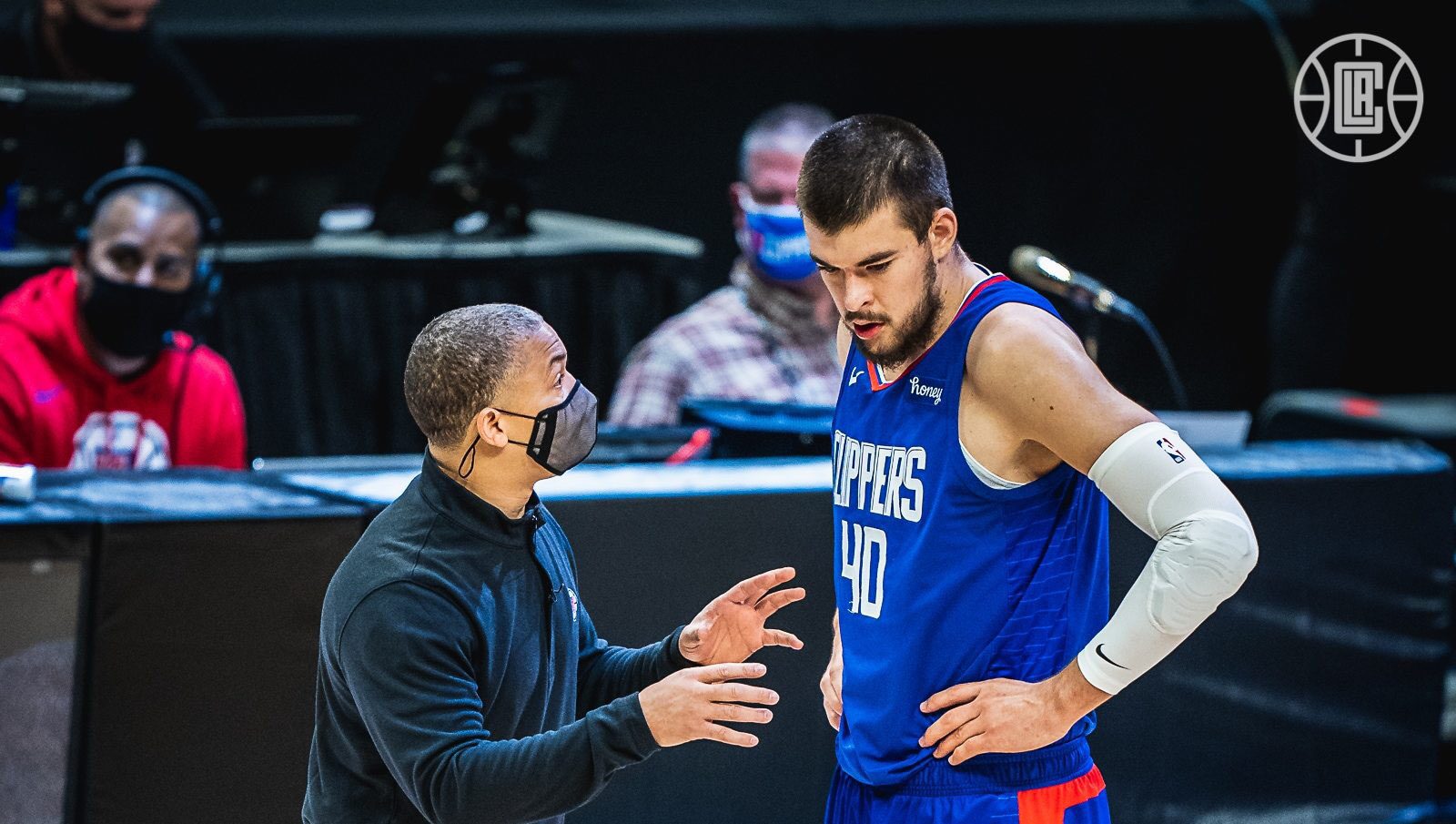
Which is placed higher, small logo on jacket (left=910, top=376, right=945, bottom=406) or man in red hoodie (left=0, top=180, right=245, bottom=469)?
small logo on jacket (left=910, top=376, right=945, bottom=406)

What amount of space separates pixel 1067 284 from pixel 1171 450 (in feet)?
4.25

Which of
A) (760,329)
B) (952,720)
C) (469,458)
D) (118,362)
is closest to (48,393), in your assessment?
(118,362)

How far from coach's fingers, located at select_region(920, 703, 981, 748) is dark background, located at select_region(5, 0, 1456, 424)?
5179 millimetres

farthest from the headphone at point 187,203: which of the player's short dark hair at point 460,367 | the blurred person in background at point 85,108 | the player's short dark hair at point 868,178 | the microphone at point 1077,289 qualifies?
the player's short dark hair at point 868,178

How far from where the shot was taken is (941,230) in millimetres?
2285

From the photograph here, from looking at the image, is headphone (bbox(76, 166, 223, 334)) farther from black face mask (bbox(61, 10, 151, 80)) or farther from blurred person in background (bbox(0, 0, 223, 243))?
black face mask (bbox(61, 10, 151, 80))

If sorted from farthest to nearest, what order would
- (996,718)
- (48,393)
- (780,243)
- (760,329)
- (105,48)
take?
(105,48)
(760,329)
(780,243)
(48,393)
(996,718)

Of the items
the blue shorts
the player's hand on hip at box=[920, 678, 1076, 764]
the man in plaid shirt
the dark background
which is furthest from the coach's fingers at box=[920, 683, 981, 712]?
the dark background

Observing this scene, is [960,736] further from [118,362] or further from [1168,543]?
[118,362]

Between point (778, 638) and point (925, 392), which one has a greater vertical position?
point (925, 392)

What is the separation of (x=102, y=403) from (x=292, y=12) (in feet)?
11.3

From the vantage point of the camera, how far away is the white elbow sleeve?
207 centimetres

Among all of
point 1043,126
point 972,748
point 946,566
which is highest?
point 1043,126

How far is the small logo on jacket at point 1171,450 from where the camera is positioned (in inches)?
83.0
